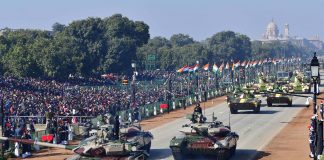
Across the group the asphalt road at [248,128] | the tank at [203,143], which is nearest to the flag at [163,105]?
the asphalt road at [248,128]

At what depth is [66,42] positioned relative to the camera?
355 ft

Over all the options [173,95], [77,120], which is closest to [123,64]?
[173,95]

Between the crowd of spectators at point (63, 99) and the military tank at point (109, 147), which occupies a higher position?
the crowd of spectators at point (63, 99)

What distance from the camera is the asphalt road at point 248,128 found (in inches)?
1375

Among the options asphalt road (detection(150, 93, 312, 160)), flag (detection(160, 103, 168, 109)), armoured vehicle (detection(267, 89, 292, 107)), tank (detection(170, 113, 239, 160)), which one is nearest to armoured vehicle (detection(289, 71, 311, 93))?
asphalt road (detection(150, 93, 312, 160))

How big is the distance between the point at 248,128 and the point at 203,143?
16941 mm

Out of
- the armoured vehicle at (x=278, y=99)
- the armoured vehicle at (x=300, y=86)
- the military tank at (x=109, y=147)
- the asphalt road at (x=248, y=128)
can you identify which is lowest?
the asphalt road at (x=248, y=128)

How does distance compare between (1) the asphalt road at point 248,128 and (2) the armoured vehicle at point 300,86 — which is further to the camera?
(2) the armoured vehicle at point 300,86

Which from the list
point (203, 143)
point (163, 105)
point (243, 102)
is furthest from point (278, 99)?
point (203, 143)

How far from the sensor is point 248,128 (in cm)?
4591

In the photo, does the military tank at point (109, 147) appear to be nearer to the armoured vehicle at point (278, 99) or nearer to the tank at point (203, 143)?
the tank at point (203, 143)

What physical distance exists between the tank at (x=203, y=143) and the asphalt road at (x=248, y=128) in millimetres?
1941

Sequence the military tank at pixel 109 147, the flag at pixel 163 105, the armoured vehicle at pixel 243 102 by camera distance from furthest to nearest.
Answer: the flag at pixel 163 105
the armoured vehicle at pixel 243 102
the military tank at pixel 109 147

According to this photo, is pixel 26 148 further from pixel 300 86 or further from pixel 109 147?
pixel 300 86
